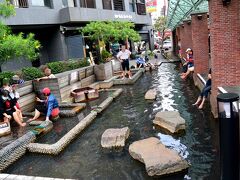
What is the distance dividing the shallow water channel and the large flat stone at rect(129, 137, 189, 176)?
0.46 ft

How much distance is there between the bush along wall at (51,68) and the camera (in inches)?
456

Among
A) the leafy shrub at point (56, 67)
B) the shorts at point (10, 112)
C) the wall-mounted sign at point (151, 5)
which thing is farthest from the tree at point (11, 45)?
the wall-mounted sign at point (151, 5)

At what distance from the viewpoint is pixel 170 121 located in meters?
7.80

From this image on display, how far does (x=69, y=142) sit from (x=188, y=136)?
2.99 m

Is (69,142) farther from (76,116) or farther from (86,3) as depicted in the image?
(86,3)

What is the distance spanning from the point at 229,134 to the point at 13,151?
5.14 meters

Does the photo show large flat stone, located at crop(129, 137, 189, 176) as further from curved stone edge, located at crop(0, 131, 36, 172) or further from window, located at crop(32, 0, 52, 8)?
window, located at crop(32, 0, 52, 8)

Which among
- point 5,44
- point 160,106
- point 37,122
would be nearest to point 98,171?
point 37,122

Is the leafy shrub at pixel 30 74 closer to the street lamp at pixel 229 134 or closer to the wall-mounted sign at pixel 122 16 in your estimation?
the street lamp at pixel 229 134

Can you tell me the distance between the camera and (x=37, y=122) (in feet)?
29.6

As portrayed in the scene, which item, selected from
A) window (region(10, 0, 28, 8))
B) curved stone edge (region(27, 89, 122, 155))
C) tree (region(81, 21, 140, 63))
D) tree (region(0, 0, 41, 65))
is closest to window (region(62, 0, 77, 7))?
window (region(10, 0, 28, 8))

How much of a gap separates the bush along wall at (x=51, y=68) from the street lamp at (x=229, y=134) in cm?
918

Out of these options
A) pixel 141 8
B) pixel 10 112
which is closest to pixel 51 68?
pixel 10 112

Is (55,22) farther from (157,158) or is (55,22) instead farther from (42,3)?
(157,158)
